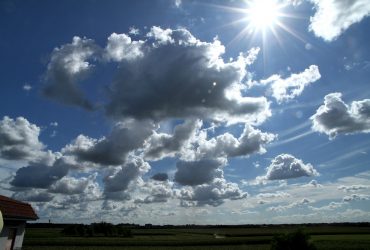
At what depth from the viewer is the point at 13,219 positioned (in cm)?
Answer: 2138

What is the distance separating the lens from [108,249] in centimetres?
5759

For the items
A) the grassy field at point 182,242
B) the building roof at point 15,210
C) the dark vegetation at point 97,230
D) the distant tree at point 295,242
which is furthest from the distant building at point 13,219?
the dark vegetation at point 97,230

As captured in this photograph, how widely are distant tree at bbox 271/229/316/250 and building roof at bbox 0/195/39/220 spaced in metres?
16.1

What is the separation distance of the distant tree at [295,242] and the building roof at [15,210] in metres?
16.1

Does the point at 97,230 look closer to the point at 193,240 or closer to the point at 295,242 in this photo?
the point at 193,240

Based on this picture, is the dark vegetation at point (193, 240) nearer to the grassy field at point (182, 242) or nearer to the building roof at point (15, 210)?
the grassy field at point (182, 242)

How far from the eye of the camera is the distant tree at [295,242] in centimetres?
2525

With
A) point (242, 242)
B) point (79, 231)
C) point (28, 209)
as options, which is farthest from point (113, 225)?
point (28, 209)

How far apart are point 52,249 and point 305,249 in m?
40.4

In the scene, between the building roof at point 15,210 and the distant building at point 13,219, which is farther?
the distant building at point 13,219

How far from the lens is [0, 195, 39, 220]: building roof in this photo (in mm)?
19828

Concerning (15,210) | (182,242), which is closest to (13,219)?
(15,210)

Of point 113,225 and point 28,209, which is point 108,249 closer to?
point 28,209

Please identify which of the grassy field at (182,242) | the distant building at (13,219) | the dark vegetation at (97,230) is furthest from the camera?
the dark vegetation at (97,230)
